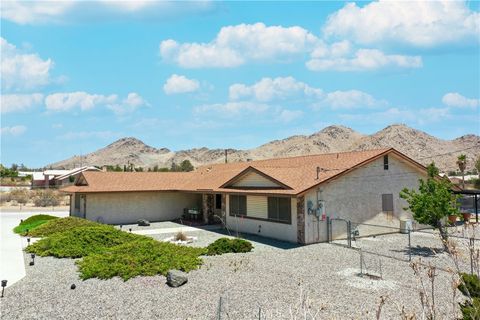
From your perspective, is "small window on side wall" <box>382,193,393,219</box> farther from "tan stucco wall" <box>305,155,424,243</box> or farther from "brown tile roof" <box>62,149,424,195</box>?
"brown tile roof" <box>62,149,424,195</box>

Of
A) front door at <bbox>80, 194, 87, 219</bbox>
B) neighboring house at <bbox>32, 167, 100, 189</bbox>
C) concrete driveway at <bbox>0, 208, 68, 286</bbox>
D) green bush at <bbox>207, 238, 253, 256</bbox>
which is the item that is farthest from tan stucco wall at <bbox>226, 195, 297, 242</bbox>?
neighboring house at <bbox>32, 167, 100, 189</bbox>

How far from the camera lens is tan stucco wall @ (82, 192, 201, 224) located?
31.5m

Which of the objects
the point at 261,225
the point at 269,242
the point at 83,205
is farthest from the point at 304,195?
the point at 83,205

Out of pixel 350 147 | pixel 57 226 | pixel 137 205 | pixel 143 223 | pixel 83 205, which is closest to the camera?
pixel 57 226

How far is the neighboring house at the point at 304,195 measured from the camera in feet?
68.2

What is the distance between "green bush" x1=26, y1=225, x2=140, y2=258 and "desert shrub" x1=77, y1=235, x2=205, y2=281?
153 centimetres

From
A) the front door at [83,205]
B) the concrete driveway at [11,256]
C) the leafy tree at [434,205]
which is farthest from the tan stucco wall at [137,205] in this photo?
the leafy tree at [434,205]

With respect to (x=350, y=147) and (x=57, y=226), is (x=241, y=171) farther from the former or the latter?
(x=350, y=147)

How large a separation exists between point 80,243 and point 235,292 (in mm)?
10094

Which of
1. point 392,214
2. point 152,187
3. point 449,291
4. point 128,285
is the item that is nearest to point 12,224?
point 152,187

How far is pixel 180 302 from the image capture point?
11.2 meters

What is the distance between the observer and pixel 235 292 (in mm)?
12039

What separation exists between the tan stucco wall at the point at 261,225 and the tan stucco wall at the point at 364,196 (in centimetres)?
92

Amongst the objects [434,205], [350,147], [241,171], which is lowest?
[434,205]
